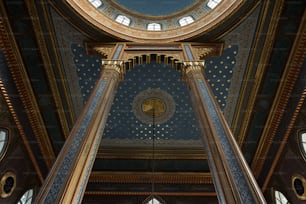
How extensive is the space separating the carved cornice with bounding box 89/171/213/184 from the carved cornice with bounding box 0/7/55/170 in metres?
2.00

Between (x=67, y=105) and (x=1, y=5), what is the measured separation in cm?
340

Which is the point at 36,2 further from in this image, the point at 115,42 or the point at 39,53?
the point at 115,42

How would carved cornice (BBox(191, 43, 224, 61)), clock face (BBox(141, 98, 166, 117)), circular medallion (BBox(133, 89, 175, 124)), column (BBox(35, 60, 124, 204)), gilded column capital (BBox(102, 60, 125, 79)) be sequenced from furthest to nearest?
clock face (BBox(141, 98, 166, 117))
circular medallion (BBox(133, 89, 175, 124))
carved cornice (BBox(191, 43, 224, 61))
gilded column capital (BBox(102, 60, 125, 79))
column (BBox(35, 60, 124, 204))

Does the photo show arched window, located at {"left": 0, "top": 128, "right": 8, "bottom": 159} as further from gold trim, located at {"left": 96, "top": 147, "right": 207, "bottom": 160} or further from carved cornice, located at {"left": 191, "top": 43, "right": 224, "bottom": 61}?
carved cornice, located at {"left": 191, "top": 43, "right": 224, "bottom": 61}

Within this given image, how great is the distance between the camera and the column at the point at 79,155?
3.23 meters

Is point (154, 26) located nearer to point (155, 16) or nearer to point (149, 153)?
point (155, 16)

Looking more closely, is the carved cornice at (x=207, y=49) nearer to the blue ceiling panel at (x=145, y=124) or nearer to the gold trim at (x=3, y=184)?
the blue ceiling panel at (x=145, y=124)

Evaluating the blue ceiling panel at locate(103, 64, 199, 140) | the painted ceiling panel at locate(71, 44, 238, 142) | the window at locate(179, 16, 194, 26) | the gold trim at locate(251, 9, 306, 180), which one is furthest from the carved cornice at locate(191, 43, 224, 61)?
the window at locate(179, 16, 194, 26)

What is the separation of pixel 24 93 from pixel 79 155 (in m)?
4.19

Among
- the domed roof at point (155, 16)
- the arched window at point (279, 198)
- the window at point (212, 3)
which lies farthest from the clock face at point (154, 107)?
the arched window at point (279, 198)

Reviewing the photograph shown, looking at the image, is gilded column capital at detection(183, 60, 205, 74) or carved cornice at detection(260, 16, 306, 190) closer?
carved cornice at detection(260, 16, 306, 190)

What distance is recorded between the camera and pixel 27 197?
7.71 m

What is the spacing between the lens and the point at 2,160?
656 centimetres

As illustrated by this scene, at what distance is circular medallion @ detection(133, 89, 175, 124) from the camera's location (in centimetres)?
875
